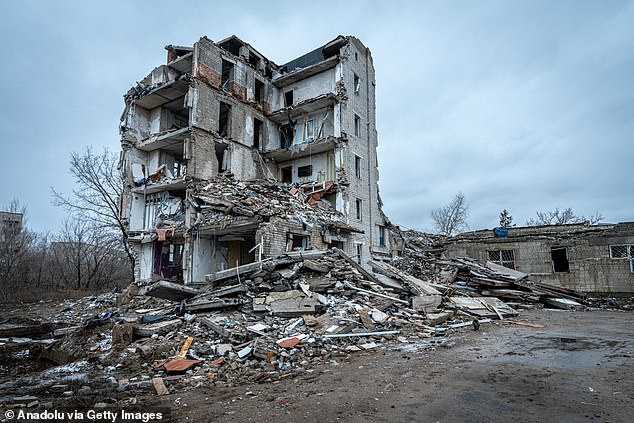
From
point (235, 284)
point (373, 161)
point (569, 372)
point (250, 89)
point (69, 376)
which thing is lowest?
point (69, 376)

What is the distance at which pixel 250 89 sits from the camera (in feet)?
71.1

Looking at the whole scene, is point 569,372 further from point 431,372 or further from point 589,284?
point 589,284

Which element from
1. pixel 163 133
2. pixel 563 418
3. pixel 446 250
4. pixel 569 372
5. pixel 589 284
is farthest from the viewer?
pixel 446 250

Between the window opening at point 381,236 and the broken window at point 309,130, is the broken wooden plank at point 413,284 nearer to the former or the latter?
the window opening at point 381,236

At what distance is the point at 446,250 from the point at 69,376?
65.0ft

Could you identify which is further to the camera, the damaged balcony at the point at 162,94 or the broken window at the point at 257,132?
the broken window at the point at 257,132

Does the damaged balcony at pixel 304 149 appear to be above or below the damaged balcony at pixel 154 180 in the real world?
above

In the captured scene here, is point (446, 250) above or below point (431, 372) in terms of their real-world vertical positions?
above

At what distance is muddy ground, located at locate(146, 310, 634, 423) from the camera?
354 cm

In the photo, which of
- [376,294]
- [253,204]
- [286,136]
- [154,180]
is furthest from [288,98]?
[376,294]

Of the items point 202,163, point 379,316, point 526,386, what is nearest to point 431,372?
point 526,386

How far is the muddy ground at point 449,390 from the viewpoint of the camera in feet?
11.6

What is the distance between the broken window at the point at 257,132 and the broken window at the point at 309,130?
3.02m

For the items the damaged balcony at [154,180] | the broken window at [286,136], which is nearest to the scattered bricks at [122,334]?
the damaged balcony at [154,180]
